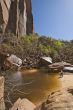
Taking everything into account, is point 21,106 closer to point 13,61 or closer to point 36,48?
point 13,61

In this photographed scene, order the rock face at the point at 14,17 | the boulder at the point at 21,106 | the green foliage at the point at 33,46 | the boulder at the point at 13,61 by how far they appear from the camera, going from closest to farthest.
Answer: the boulder at the point at 21,106 < the boulder at the point at 13,61 < the green foliage at the point at 33,46 < the rock face at the point at 14,17

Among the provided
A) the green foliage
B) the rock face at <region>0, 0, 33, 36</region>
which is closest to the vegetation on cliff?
the green foliage

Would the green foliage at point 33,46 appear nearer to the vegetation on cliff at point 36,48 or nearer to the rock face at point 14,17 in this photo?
the vegetation on cliff at point 36,48

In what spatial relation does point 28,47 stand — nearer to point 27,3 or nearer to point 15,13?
point 15,13

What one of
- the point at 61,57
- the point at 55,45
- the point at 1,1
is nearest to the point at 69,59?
the point at 61,57

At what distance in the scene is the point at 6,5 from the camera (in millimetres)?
49031

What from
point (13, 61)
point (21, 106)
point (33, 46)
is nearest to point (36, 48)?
point (33, 46)

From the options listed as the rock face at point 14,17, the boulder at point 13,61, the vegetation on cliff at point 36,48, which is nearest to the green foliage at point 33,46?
the vegetation on cliff at point 36,48

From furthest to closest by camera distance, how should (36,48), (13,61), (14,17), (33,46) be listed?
(14,17), (33,46), (36,48), (13,61)

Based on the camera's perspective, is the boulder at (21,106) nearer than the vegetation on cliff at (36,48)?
Yes

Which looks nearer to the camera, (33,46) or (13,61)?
(13,61)

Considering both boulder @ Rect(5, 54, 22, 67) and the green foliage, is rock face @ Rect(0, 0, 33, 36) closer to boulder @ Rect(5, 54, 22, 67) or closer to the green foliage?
the green foliage

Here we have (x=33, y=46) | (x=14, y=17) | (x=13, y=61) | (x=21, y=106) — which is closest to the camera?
(x=21, y=106)

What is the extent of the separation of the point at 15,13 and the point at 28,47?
11.8 meters
